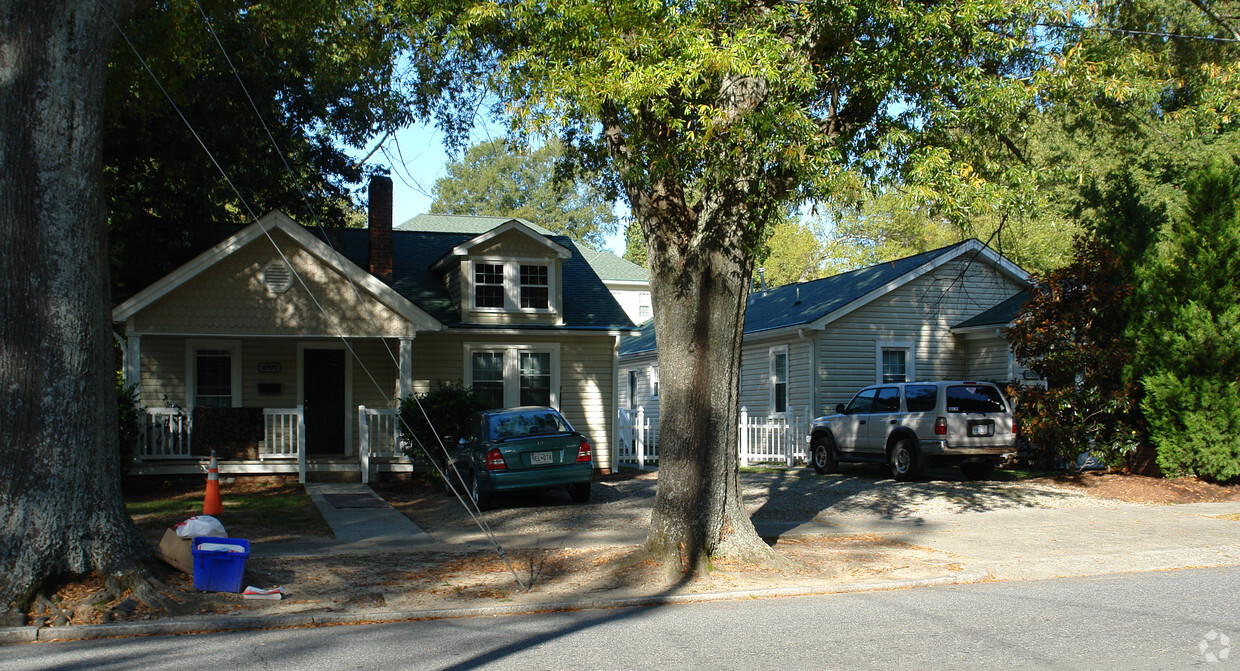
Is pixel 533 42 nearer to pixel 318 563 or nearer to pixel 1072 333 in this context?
pixel 318 563

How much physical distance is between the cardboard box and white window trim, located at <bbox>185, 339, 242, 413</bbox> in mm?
10096

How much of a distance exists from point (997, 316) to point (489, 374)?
12168 mm

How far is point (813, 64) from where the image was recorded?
9414mm

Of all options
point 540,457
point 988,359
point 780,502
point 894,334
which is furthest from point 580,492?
point 988,359

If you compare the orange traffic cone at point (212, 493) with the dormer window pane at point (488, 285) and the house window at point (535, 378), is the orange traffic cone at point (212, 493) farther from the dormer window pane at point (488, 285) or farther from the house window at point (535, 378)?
the house window at point (535, 378)

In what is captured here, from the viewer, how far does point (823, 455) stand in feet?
65.1

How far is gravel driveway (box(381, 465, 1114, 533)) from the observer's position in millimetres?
12938

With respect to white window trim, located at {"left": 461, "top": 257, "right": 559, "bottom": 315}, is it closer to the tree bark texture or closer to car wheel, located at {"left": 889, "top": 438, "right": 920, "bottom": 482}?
car wheel, located at {"left": 889, "top": 438, "right": 920, "bottom": 482}

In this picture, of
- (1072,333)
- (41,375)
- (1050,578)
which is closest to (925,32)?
(1050,578)

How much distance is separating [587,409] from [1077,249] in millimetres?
10362

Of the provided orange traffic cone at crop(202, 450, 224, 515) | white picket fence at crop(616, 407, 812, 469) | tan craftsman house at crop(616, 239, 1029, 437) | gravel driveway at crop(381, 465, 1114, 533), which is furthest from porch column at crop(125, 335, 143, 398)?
tan craftsman house at crop(616, 239, 1029, 437)

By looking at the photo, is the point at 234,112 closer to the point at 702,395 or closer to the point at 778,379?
the point at 702,395

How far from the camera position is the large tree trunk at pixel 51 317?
24.0 feet

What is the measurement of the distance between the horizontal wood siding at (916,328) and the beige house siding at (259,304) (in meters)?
10.8
